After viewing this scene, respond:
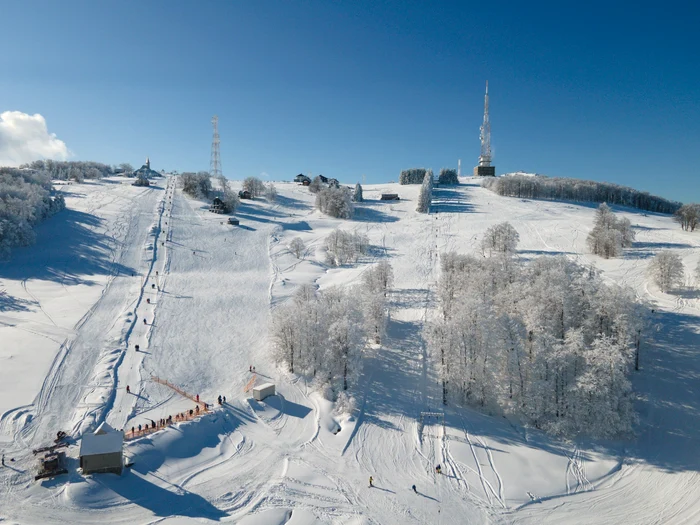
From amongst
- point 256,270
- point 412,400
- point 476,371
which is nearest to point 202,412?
point 412,400

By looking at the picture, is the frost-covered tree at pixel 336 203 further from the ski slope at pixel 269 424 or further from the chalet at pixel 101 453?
the chalet at pixel 101 453

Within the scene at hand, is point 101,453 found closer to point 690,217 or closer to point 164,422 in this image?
point 164,422

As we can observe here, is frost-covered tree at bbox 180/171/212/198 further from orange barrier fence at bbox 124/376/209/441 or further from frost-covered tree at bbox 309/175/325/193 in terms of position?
orange barrier fence at bbox 124/376/209/441

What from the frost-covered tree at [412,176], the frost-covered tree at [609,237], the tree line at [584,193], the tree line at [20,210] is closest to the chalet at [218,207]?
the tree line at [20,210]

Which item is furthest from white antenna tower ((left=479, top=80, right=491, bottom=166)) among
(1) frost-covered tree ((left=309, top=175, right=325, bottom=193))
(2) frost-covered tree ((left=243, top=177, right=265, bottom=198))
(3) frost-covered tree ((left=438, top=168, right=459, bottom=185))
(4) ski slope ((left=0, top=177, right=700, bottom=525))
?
(4) ski slope ((left=0, top=177, right=700, bottom=525))

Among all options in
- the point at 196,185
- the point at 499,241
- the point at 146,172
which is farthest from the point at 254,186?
the point at 499,241

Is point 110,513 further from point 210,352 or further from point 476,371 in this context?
point 476,371
